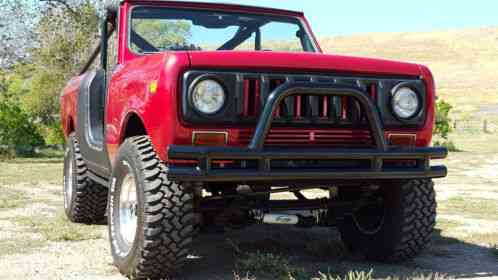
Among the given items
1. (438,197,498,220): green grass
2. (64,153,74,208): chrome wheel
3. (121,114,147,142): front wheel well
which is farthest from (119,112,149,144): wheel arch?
(438,197,498,220): green grass

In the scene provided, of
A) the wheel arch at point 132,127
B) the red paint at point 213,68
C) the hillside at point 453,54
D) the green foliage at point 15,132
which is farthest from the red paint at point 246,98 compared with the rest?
the hillside at point 453,54

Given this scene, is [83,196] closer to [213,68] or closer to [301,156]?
[213,68]

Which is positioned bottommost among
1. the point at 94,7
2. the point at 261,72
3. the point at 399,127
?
the point at 399,127

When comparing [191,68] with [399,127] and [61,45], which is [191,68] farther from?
[61,45]

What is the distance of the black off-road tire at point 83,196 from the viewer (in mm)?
6609

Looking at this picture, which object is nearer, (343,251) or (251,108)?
(251,108)

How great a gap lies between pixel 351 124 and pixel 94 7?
17.4 meters

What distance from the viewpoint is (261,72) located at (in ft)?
13.1

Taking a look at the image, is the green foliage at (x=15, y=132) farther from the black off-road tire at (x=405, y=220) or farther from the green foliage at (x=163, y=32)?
the black off-road tire at (x=405, y=220)

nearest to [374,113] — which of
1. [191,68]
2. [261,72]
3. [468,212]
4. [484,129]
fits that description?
[261,72]

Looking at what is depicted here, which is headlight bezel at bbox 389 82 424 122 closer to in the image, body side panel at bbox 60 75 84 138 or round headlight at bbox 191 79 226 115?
round headlight at bbox 191 79 226 115

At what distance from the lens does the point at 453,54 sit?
87500 mm

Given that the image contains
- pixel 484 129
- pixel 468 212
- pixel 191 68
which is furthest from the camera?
pixel 484 129

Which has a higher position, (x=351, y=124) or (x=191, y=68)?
(x=191, y=68)
